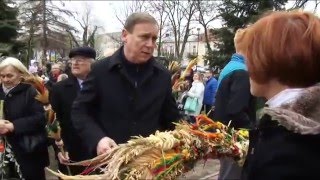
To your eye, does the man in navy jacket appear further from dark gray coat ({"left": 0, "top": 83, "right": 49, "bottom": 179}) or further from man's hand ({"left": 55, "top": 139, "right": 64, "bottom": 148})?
man's hand ({"left": 55, "top": 139, "right": 64, "bottom": 148})

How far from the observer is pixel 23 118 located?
152 inches

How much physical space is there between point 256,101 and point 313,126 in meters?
2.70

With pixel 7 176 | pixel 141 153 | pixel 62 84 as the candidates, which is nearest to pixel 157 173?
pixel 141 153

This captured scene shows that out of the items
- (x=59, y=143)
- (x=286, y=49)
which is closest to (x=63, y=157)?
(x=59, y=143)

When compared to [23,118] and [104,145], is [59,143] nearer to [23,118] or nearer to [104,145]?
[23,118]

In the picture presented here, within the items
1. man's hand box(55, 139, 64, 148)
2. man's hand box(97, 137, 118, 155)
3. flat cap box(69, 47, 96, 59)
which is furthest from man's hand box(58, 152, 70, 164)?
Answer: man's hand box(97, 137, 118, 155)

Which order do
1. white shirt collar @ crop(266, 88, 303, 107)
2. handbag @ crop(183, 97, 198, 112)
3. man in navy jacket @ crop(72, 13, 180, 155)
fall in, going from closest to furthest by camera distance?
white shirt collar @ crop(266, 88, 303, 107) → man in navy jacket @ crop(72, 13, 180, 155) → handbag @ crop(183, 97, 198, 112)

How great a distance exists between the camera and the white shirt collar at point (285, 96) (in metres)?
1.59

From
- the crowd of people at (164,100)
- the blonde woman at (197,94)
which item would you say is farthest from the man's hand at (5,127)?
the blonde woman at (197,94)

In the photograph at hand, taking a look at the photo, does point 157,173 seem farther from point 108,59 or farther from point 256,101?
point 256,101

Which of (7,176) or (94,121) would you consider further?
(7,176)

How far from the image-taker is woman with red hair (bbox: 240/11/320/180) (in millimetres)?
1455

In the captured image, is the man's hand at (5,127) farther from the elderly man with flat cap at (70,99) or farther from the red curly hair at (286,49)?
the red curly hair at (286,49)

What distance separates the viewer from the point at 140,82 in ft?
9.66
